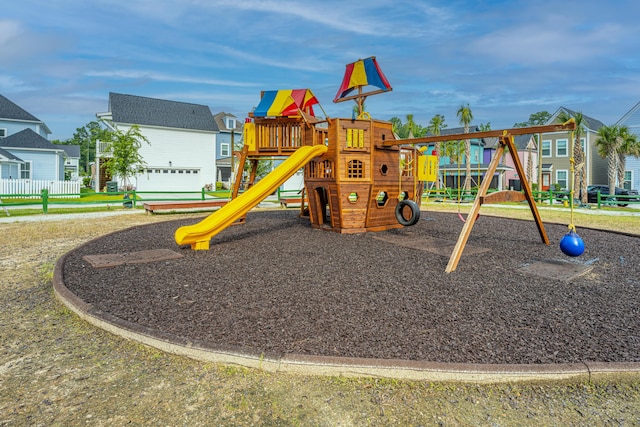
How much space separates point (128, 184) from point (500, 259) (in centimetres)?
3200

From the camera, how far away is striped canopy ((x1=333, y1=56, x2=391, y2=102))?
35.8 feet

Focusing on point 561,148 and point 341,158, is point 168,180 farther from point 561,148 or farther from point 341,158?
point 561,148

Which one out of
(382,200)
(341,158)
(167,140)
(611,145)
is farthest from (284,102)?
(611,145)

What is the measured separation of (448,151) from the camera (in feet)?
180

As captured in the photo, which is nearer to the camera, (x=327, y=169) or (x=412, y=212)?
(x=412, y=212)

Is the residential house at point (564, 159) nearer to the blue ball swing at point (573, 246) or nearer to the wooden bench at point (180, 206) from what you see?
the wooden bench at point (180, 206)

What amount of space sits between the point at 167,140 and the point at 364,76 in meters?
27.3

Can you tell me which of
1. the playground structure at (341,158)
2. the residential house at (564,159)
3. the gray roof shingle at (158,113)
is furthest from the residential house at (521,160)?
the playground structure at (341,158)

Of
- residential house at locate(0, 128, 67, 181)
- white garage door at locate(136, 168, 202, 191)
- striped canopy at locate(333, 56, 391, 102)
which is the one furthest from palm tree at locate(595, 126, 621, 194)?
residential house at locate(0, 128, 67, 181)

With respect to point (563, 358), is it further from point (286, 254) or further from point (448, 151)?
point (448, 151)

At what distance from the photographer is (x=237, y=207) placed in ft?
28.4

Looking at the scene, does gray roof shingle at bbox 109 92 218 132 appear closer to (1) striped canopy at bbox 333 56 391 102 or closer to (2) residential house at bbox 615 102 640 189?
(1) striped canopy at bbox 333 56 391 102

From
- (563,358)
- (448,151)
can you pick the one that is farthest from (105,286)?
(448,151)

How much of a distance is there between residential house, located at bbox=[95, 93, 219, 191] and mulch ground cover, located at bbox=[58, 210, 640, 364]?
2646 cm
